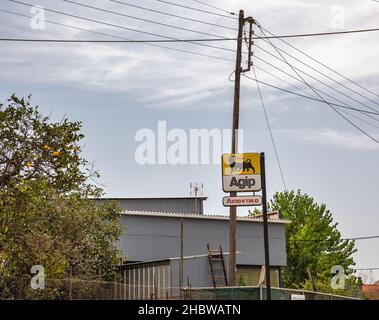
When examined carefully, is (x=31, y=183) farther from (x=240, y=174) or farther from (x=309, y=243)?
(x=309, y=243)

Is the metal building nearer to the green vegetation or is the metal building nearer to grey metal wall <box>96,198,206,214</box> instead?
grey metal wall <box>96,198,206,214</box>

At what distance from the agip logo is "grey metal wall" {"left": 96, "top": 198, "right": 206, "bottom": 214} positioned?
30.2m

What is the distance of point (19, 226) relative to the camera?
23016 mm

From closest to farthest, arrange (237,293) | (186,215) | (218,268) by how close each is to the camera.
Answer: (237,293)
(218,268)
(186,215)

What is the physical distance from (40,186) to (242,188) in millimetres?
8468

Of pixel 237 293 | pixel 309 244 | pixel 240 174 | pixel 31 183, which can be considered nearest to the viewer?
pixel 31 183

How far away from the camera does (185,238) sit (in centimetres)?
4572

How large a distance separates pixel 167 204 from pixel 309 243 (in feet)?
74.4

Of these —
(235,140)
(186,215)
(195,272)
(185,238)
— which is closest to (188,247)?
(185,238)

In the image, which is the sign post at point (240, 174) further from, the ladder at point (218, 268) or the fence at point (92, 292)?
the ladder at point (218, 268)

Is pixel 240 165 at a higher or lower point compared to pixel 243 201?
higher

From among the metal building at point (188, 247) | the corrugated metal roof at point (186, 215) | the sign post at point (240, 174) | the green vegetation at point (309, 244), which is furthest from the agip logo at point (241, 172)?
the green vegetation at point (309, 244)
